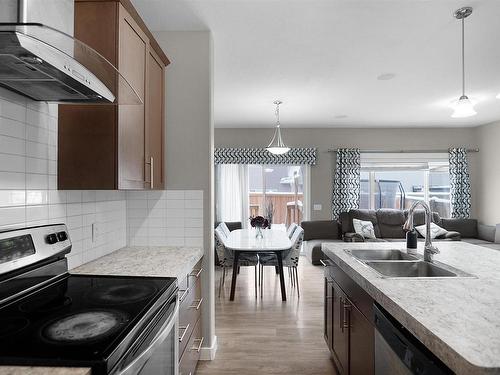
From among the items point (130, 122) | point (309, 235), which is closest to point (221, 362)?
point (130, 122)

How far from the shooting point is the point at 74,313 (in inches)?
45.1

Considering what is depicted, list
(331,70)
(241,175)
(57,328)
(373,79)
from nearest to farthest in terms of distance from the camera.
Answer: (57,328)
(331,70)
(373,79)
(241,175)

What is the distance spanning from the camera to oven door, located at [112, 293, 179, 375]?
1.00m

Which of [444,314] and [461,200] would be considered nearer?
[444,314]

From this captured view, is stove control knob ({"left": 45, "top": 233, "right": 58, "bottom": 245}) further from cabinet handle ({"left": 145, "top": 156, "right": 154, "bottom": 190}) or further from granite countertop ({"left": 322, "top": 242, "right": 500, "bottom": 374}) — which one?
granite countertop ({"left": 322, "top": 242, "right": 500, "bottom": 374})

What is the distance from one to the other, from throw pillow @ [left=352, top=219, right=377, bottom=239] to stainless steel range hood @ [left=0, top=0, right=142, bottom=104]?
4860 mm

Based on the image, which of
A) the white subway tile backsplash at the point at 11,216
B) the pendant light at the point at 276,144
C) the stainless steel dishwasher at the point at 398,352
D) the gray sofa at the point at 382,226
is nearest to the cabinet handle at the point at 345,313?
the stainless steel dishwasher at the point at 398,352

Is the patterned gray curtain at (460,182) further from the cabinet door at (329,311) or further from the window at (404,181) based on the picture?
the cabinet door at (329,311)

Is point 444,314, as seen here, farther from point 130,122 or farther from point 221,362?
point 221,362

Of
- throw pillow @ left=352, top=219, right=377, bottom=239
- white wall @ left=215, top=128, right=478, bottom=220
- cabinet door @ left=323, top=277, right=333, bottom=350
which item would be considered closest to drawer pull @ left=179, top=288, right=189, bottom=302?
cabinet door @ left=323, top=277, right=333, bottom=350

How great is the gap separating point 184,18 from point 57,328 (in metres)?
2.17

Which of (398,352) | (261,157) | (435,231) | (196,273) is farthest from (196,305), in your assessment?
(435,231)

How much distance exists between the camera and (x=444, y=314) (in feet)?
3.57

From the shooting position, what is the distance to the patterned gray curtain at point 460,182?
20.4ft
